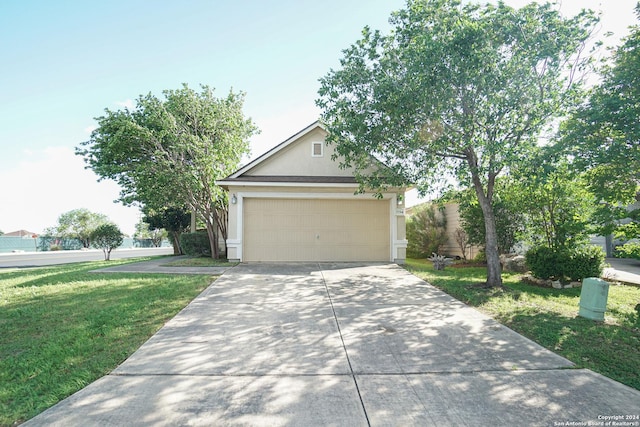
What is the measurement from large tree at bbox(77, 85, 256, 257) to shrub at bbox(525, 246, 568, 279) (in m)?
11.3

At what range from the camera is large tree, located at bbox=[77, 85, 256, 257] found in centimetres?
1295

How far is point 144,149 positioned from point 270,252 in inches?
287

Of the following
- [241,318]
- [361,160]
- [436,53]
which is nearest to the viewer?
[241,318]

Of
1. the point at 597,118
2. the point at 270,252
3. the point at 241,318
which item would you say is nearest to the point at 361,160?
the point at 270,252

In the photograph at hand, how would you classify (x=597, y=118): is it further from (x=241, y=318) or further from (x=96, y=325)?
(x=96, y=325)

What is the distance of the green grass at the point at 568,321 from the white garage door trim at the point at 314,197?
2954 mm

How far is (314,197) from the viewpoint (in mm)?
12086

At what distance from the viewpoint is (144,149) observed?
46.0 ft

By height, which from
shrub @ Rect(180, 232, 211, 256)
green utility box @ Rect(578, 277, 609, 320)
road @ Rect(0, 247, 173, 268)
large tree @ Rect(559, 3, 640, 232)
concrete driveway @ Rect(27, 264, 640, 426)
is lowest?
road @ Rect(0, 247, 173, 268)

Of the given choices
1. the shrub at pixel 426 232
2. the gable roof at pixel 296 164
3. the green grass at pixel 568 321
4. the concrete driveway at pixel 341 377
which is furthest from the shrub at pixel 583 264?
the gable roof at pixel 296 164

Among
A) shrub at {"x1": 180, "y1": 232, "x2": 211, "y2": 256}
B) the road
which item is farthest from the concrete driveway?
the road

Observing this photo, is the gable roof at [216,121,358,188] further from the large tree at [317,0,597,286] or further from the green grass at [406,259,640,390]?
the green grass at [406,259,640,390]

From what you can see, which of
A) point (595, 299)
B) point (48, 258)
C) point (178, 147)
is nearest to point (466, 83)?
point (595, 299)

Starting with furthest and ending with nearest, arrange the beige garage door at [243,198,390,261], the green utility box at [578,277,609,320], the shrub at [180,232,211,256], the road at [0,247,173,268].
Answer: the road at [0,247,173,268]
the shrub at [180,232,211,256]
the beige garage door at [243,198,390,261]
the green utility box at [578,277,609,320]
